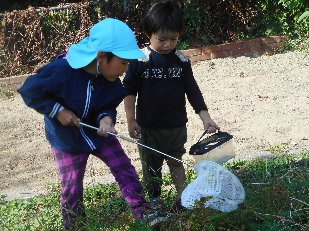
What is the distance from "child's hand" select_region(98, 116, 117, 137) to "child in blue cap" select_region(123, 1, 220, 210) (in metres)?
0.39

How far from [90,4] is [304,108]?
446cm

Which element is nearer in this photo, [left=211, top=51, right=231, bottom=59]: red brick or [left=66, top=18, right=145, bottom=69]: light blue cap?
[left=66, top=18, right=145, bottom=69]: light blue cap

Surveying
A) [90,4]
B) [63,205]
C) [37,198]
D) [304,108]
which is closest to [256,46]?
[90,4]

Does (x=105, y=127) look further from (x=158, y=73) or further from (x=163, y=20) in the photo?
(x=163, y=20)

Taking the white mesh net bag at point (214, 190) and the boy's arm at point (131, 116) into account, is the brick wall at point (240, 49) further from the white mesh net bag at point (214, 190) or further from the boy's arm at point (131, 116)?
the white mesh net bag at point (214, 190)

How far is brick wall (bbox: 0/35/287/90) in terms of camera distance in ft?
28.7

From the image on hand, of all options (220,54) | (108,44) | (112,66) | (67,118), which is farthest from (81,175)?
(220,54)

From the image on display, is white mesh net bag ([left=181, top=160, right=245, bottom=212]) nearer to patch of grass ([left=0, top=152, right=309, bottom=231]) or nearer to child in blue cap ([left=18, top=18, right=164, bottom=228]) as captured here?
patch of grass ([left=0, top=152, right=309, bottom=231])

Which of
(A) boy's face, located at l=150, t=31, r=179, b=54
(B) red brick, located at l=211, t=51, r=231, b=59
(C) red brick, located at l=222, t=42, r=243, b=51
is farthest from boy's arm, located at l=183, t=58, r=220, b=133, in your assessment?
(C) red brick, located at l=222, t=42, r=243, b=51

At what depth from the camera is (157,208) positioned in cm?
294

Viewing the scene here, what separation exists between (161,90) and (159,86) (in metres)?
0.02

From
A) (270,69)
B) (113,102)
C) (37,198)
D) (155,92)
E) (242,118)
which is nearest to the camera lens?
(113,102)

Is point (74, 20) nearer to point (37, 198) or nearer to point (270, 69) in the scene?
point (270, 69)

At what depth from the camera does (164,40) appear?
10.9ft
